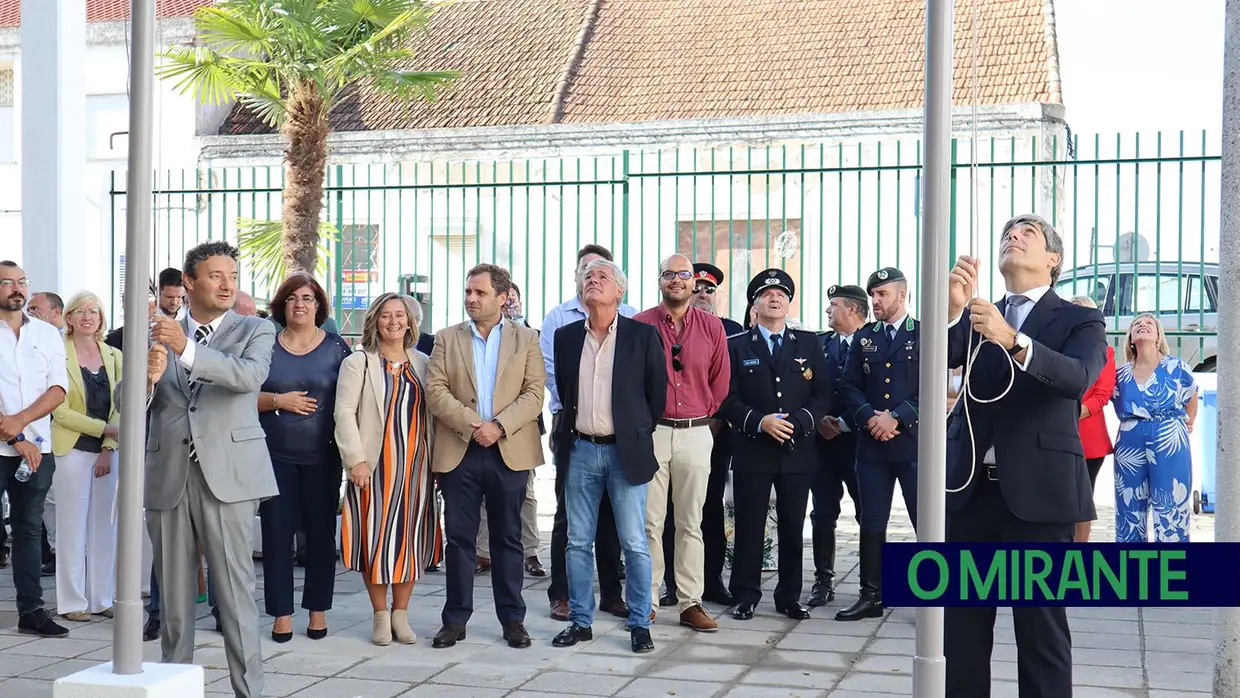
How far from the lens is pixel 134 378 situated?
4383 millimetres

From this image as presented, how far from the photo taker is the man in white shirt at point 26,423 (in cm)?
718

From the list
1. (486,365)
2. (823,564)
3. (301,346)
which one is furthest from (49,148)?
(823,564)

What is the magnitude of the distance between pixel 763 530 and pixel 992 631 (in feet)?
9.14

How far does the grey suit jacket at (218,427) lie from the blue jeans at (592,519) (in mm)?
1699

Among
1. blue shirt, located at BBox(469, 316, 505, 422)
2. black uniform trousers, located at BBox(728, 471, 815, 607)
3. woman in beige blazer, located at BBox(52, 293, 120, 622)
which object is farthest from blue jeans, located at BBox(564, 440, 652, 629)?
woman in beige blazer, located at BBox(52, 293, 120, 622)

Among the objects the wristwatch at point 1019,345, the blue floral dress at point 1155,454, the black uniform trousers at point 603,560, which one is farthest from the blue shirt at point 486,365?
the blue floral dress at point 1155,454

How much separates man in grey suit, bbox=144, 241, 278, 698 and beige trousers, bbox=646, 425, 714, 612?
2299mm

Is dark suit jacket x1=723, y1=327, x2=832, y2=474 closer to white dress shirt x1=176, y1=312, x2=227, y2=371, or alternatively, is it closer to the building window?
white dress shirt x1=176, y1=312, x2=227, y2=371

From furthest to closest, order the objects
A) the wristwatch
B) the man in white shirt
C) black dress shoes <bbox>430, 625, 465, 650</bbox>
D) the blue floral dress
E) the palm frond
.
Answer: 1. the palm frond
2. the blue floral dress
3. the man in white shirt
4. black dress shoes <bbox>430, 625, 465, 650</bbox>
5. the wristwatch

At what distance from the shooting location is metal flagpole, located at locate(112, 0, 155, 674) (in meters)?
4.32

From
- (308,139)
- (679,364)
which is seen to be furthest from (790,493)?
(308,139)

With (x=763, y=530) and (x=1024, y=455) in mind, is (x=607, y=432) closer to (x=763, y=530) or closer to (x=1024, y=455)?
(x=763, y=530)

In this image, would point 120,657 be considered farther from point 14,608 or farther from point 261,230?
point 261,230

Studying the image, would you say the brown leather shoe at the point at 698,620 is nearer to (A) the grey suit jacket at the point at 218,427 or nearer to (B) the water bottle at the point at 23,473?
(A) the grey suit jacket at the point at 218,427
